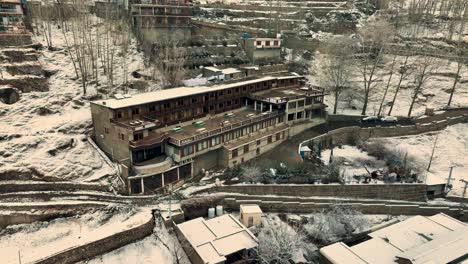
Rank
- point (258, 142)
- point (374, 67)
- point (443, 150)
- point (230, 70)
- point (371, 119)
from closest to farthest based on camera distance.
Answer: point (258, 142)
point (443, 150)
point (371, 119)
point (374, 67)
point (230, 70)

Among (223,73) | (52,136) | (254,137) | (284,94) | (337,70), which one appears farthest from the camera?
(337,70)

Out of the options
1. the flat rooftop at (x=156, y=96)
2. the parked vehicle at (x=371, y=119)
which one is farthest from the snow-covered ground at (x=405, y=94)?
the flat rooftop at (x=156, y=96)

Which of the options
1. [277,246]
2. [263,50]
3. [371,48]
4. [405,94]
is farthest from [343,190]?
[371,48]

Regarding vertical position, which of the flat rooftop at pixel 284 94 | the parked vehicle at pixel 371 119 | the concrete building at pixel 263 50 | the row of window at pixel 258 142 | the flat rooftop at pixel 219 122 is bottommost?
the row of window at pixel 258 142

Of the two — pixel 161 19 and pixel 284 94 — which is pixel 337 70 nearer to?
pixel 284 94

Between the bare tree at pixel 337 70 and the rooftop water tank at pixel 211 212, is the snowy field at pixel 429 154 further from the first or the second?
the rooftop water tank at pixel 211 212

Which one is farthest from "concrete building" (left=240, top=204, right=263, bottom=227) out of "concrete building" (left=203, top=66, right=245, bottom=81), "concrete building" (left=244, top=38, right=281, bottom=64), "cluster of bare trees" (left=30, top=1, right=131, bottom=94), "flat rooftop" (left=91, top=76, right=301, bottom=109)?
"concrete building" (left=244, top=38, right=281, bottom=64)

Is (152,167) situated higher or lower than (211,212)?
higher

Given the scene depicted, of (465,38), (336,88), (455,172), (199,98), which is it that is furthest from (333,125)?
(465,38)

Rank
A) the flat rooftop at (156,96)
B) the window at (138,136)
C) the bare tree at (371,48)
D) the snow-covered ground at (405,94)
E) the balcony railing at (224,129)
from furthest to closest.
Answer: the bare tree at (371,48)
the snow-covered ground at (405,94)
the flat rooftop at (156,96)
the balcony railing at (224,129)
the window at (138,136)
